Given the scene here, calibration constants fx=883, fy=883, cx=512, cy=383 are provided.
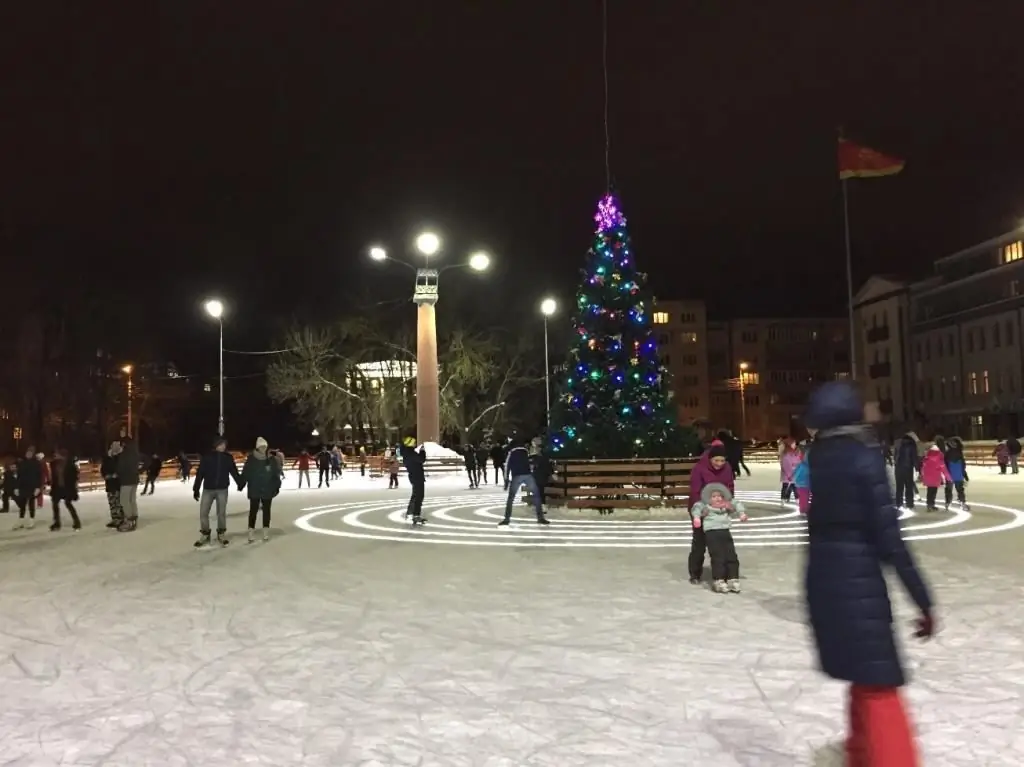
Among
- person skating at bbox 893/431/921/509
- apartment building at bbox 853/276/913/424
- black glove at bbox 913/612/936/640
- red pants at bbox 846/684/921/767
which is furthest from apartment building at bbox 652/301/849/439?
red pants at bbox 846/684/921/767

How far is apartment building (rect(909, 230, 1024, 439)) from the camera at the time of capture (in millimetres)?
56906

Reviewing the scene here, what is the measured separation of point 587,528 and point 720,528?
6870mm

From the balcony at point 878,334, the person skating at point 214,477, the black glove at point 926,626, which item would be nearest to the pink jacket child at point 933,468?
the person skating at point 214,477

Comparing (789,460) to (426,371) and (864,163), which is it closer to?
(864,163)

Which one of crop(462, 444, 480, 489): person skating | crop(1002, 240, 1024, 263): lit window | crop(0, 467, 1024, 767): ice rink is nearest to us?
crop(0, 467, 1024, 767): ice rink

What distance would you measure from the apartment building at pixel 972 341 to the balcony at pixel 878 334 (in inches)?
148

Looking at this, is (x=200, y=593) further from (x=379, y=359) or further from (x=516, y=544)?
(x=379, y=359)

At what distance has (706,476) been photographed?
9.17 m

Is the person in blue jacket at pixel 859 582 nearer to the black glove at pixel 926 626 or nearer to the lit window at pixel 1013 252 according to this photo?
the black glove at pixel 926 626

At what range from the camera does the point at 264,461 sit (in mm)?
14328

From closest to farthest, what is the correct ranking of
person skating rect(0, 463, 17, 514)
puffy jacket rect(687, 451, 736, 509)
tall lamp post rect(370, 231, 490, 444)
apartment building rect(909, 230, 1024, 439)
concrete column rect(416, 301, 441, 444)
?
puffy jacket rect(687, 451, 736, 509)
person skating rect(0, 463, 17, 514)
tall lamp post rect(370, 231, 490, 444)
concrete column rect(416, 301, 441, 444)
apartment building rect(909, 230, 1024, 439)

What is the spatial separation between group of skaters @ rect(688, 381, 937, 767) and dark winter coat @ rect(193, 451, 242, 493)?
10898 mm

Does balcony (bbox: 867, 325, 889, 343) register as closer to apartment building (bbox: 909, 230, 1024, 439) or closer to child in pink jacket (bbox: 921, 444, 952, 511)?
apartment building (bbox: 909, 230, 1024, 439)

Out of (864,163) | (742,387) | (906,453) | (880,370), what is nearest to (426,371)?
(864,163)
